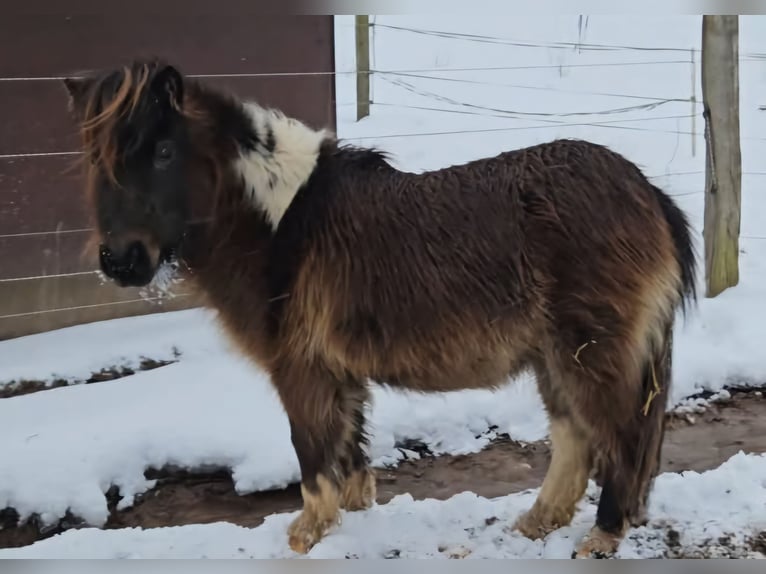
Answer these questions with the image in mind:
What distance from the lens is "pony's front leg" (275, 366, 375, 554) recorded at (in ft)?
7.75

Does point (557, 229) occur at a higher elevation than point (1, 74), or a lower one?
lower

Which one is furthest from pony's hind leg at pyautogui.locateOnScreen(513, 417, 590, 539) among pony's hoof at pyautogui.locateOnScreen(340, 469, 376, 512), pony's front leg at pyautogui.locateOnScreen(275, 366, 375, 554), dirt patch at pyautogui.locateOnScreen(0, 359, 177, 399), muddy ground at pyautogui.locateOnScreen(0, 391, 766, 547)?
dirt patch at pyautogui.locateOnScreen(0, 359, 177, 399)

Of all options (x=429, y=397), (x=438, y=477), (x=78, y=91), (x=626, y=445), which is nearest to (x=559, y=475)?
(x=626, y=445)

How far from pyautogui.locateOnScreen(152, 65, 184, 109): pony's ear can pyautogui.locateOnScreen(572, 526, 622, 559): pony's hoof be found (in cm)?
191

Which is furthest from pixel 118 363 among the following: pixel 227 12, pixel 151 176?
pixel 227 12

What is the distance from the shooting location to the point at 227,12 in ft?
7.44

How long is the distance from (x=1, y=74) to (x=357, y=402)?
2251 millimetres

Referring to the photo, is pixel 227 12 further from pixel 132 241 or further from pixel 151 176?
pixel 132 241

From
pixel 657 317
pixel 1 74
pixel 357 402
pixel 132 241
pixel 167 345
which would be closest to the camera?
pixel 132 241

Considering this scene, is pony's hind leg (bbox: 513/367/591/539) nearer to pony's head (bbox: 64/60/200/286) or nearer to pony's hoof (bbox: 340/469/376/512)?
pony's hoof (bbox: 340/469/376/512)

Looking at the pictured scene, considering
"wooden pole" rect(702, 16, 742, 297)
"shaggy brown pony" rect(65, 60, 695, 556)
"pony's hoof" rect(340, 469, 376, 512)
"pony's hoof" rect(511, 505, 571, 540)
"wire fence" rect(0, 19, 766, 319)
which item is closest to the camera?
"shaggy brown pony" rect(65, 60, 695, 556)

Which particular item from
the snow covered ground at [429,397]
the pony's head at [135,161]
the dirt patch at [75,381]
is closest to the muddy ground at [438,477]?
the snow covered ground at [429,397]

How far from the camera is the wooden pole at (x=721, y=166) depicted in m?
3.53

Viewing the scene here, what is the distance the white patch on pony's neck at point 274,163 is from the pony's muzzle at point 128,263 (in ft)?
1.26
